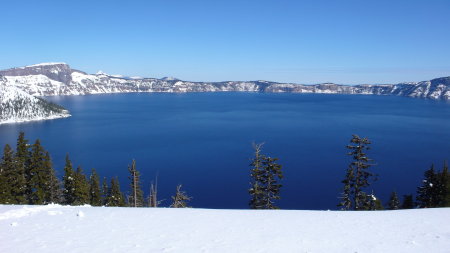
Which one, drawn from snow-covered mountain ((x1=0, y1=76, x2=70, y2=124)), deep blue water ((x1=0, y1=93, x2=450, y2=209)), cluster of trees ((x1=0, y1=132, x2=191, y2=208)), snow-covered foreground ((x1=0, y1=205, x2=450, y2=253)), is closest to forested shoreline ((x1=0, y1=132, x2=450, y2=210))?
cluster of trees ((x1=0, y1=132, x2=191, y2=208))

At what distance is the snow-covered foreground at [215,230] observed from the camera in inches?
316

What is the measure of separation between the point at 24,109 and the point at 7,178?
18372cm

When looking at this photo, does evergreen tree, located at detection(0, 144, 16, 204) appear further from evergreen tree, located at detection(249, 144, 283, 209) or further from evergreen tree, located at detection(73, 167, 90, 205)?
evergreen tree, located at detection(249, 144, 283, 209)

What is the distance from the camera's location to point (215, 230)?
9.33m

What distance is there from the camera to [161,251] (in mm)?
7758

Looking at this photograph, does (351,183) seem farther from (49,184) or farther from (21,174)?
(21,174)

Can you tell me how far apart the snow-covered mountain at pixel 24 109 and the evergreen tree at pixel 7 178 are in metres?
165

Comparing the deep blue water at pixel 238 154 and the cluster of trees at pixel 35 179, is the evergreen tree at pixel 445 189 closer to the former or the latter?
the cluster of trees at pixel 35 179

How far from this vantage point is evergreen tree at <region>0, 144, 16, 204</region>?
2476 cm

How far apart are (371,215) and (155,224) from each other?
24.7ft

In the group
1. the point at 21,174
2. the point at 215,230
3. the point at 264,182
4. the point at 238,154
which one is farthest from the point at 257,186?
the point at 238,154

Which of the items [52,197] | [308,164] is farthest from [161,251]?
[308,164]

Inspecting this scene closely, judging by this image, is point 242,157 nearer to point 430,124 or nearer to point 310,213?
point 310,213

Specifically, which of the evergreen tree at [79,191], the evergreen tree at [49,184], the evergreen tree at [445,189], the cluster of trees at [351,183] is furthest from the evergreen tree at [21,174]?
the evergreen tree at [445,189]
